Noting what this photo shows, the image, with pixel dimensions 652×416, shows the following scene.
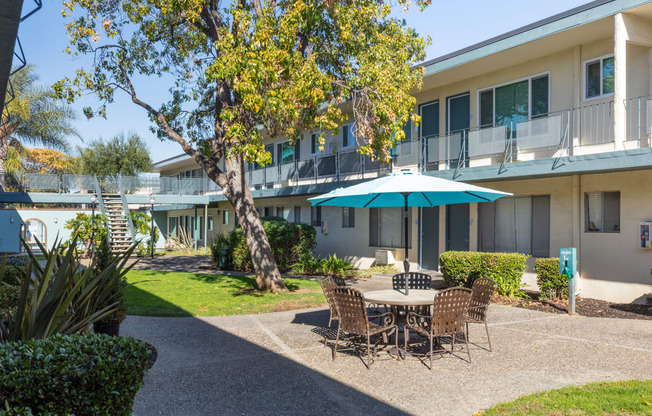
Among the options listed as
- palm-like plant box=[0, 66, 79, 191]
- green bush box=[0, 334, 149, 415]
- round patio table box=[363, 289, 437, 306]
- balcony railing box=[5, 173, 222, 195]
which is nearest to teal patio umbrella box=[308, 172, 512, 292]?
round patio table box=[363, 289, 437, 306]

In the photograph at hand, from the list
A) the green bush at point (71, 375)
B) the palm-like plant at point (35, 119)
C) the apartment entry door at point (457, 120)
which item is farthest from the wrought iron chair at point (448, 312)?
the palm-like plant at point (35, 119)

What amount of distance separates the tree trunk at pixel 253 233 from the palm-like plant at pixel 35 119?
19.2 meters

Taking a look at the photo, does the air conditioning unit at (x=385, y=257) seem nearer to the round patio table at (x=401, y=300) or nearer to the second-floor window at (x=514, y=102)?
the second-floor window at (x=514, y=102)

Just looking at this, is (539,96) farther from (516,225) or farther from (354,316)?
(354,316)

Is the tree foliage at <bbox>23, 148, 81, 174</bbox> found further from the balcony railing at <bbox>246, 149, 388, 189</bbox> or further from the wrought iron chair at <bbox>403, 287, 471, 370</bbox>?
the wrought iron chair at <bbox>403, 287, 471, 370</bbox>

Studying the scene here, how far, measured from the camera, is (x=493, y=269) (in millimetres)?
11125

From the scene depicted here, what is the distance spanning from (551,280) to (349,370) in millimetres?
6605

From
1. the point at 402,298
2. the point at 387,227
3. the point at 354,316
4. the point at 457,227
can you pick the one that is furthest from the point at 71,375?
the point at 387,227

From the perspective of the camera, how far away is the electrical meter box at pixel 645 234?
33.8 ft

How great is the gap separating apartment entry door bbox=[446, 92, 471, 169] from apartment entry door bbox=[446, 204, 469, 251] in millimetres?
1314

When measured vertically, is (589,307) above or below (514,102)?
below

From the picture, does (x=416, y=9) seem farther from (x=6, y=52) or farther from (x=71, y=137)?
(x=71, y=137)

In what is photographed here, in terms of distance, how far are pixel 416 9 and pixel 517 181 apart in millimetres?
5225

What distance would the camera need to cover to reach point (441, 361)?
641cm
